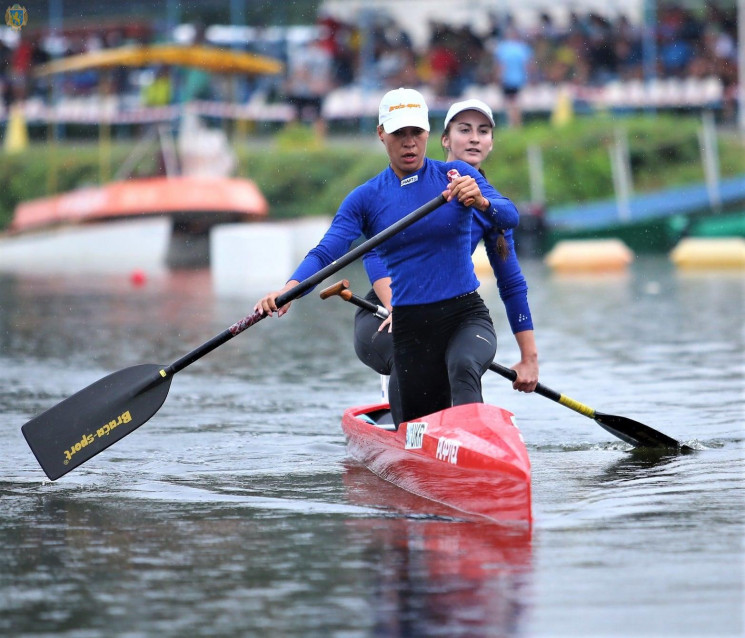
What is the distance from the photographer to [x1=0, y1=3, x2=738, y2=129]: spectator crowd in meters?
29.0

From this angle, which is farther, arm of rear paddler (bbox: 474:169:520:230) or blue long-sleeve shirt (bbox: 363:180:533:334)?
blue long-sleeve shirt (bbox: 363:180:533:334)

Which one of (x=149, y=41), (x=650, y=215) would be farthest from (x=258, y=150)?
(x=650, y=215)

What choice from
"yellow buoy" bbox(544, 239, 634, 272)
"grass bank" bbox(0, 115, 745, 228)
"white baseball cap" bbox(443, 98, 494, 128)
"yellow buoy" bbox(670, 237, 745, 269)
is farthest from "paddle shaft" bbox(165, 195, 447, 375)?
"grass bank" bbox(0, 115, 745, 228)

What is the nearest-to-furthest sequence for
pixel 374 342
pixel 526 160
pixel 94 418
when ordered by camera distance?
pixel 94 418 → pixel 374 342 → pixel 526 160

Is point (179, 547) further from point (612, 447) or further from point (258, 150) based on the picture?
point (258, 150)

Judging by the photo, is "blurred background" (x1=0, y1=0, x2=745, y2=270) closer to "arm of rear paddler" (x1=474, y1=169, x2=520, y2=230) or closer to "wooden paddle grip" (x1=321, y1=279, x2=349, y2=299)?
"wooden paddle grip" (x1=321, y1=279, x2=349, y2=299)

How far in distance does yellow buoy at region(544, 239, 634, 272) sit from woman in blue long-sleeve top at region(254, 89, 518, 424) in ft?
58.0

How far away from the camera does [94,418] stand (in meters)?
8.37

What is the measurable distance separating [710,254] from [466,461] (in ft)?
61.5

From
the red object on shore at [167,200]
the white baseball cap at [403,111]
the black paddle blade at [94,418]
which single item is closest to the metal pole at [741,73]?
the red object on shore at [167,200]

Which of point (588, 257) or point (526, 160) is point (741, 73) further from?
point (588, 257)

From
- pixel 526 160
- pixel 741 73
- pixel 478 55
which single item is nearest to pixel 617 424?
pixel 526 160

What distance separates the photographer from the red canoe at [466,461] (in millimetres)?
6746

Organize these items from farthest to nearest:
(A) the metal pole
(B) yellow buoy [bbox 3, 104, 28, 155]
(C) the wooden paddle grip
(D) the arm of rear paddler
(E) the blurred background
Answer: (B) yellow buoy [bbox 3, 104, 28, 155], (E) the blurred background, (A) the metal pole, (C) the wooden paddle grip, (D) the arm of rear paddler
